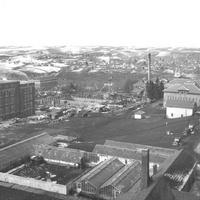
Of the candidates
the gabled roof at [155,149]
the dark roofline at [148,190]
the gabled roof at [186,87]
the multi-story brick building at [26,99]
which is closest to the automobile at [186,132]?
the gabled roof at [155,149]

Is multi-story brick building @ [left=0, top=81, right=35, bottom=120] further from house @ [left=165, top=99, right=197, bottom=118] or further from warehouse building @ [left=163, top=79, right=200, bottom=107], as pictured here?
house @ [left=165, top=99, right=197, bottom=118]

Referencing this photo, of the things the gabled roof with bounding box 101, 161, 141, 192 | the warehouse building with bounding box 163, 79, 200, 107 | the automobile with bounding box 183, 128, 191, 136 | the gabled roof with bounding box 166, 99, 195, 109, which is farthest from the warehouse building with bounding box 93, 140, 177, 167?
the warehouse building with bounding box 163, 79, 200, 107

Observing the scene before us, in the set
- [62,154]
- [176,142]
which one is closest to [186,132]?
[176,142]

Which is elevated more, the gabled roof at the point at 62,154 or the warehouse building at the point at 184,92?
the warehouse building at the point at 184,92

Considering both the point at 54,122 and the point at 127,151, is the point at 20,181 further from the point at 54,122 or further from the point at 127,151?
the point at 54,122

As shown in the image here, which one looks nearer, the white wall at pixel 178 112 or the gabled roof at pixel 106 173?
the gabled roof at pixel 106 173

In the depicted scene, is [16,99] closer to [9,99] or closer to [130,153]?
[9,99]

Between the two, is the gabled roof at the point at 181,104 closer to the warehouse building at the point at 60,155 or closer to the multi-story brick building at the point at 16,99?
the warehouse building at the point at 60,155

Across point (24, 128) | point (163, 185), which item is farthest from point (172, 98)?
point (163, 185)
